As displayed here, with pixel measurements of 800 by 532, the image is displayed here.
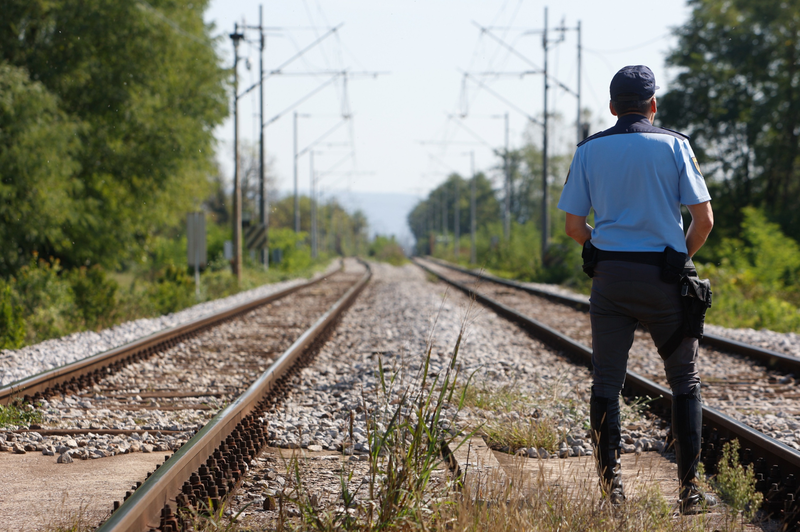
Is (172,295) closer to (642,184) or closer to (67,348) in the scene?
(67,348)

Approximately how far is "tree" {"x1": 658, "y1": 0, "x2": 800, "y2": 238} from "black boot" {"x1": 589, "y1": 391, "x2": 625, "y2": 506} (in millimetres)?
29397

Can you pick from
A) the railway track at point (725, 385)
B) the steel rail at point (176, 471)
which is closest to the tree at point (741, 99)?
the railway track at point (725, 385)

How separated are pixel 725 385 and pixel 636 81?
4314 millimetres

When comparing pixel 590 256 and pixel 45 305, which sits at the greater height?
pixel 590 256

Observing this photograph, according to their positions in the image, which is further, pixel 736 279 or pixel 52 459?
pixel 736 279

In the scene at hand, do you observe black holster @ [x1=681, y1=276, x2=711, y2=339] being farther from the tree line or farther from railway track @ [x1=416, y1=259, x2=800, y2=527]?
the tree line

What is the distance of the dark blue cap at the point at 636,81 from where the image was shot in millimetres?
3248

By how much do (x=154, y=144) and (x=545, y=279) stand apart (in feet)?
43.9

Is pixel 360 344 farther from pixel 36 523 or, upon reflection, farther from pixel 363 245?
pixel 363 245

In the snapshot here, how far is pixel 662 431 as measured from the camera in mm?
4910

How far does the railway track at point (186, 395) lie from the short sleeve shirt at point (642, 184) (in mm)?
2220

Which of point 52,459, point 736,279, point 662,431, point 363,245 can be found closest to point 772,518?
point 662,431

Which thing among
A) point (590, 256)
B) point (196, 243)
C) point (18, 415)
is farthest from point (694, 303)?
point (196, 243)

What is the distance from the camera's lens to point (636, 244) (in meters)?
3.18
